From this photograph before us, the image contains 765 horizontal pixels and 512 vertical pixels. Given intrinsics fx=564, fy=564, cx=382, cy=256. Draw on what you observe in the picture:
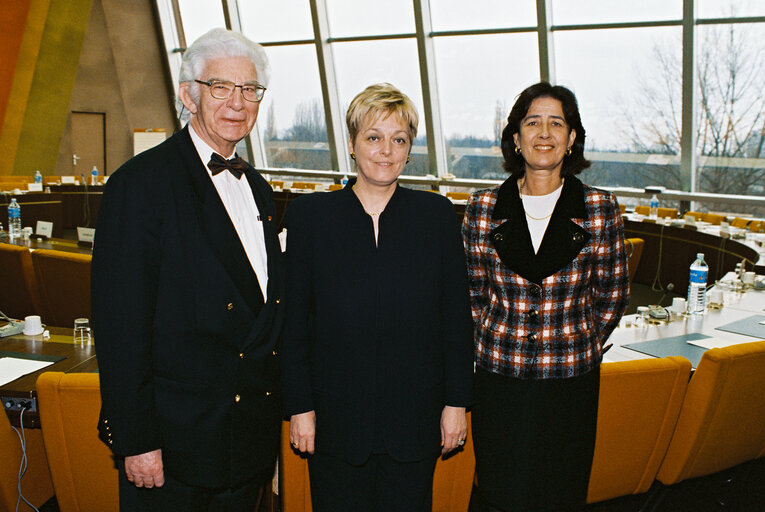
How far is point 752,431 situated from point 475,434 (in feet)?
4.35

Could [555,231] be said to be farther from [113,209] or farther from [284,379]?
[113,209]

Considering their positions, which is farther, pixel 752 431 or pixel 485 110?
pixel 485 110

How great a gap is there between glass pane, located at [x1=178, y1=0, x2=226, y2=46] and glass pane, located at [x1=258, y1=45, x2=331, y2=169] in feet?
5.54

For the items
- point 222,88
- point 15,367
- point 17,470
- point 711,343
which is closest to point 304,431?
point 222,88

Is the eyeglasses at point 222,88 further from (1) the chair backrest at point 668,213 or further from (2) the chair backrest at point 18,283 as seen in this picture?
(1) the chair backrest at point 668,213

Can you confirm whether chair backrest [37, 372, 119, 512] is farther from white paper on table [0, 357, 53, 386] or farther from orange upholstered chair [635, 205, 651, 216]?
orange upholstered chair [635, 205, 651, 216]

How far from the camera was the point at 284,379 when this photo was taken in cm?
157

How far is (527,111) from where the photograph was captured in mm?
1812

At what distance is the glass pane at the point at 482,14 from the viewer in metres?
9.03

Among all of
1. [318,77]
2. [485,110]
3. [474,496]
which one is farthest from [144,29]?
[474,496]

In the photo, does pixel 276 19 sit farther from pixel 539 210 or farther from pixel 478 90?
pixel 539 210

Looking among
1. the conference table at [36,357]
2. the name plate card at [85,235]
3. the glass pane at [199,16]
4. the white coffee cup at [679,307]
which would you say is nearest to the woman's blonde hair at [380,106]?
the conference table at [36,357]

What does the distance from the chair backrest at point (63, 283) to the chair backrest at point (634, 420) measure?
10.2ft

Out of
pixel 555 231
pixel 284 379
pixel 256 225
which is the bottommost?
pixel 284 379
